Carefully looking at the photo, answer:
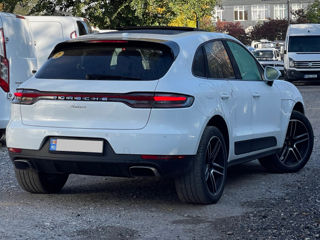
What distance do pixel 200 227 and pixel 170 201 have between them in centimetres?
121

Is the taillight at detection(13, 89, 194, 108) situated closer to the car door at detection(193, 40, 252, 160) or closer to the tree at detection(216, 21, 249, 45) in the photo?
the car door at detection(193, 40, 252, 160)

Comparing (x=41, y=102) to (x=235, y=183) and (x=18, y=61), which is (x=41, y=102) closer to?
(x=235, y=183)

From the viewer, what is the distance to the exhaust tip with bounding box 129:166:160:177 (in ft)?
21.9

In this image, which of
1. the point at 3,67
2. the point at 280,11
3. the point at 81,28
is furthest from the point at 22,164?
the point at 280,11

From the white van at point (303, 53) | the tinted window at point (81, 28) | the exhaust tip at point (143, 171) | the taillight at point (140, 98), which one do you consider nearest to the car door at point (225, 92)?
the taillight at point (140, 98)

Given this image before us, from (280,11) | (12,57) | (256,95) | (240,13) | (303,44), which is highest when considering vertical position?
(256,95)

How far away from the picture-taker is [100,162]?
264 inches

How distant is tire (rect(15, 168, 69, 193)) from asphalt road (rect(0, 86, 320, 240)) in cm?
8

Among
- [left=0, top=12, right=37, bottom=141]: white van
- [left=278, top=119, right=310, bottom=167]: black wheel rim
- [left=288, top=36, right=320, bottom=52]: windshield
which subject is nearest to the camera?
[left=278, top=119, right=310, bottom=167]: black wheel rim

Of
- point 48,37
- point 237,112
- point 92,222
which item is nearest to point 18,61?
point 48,37

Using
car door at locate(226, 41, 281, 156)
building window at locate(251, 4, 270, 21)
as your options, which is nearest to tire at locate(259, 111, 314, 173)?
car door at locate(226, 41, 281, 156)

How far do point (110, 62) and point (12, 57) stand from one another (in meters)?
5.75

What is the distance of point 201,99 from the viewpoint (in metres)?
6.92

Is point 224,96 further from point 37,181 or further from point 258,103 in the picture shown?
point 37,181
